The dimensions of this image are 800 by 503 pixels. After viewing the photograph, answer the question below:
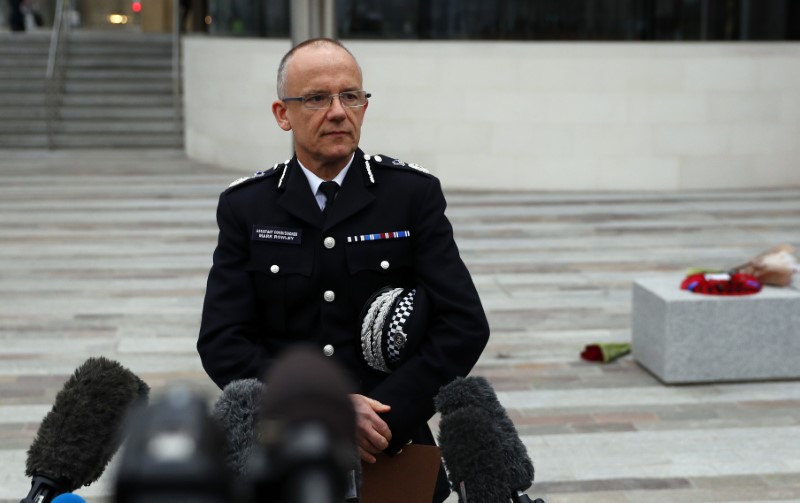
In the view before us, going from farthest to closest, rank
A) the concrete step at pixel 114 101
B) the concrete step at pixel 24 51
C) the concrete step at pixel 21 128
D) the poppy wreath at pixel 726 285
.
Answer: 1. the concrete step at pixel 24 51
2. the concrete step at pixel 114 101
3. the concrete step at pixel 21 128
4. the poppy wreath at pixel 726 285

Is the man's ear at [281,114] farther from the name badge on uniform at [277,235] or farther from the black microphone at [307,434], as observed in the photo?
the black microphone at [307,434]

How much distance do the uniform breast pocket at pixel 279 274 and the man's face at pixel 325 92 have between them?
27 centimetres

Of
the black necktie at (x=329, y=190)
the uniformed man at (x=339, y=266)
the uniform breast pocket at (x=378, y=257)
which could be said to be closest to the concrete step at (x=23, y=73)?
the uniformed man at (x=339, y=266)

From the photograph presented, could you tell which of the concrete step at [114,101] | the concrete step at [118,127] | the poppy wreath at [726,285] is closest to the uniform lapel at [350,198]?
the poppy wreath at [726,285]

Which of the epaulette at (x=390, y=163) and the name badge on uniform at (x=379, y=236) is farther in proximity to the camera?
the epaulette at (x=390, y=163)

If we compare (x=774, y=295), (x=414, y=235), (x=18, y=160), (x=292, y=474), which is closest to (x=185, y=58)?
(x=18, y=160)

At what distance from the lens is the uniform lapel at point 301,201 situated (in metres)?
3.01

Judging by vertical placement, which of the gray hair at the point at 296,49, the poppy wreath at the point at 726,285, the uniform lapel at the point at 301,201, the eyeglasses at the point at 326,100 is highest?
the gray hair at the point at 296,49

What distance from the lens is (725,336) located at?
271 inches

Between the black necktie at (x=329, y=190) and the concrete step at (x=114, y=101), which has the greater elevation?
the black necktie at (x=329, y=190)

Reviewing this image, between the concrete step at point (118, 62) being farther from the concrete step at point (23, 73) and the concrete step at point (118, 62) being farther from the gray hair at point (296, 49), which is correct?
the gray hair at point (296, 49)

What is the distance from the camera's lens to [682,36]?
15.2m

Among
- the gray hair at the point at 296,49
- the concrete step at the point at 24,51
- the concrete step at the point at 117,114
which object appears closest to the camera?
the gray hair at the point at 296,49

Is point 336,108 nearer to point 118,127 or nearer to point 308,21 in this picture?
point 308,21
